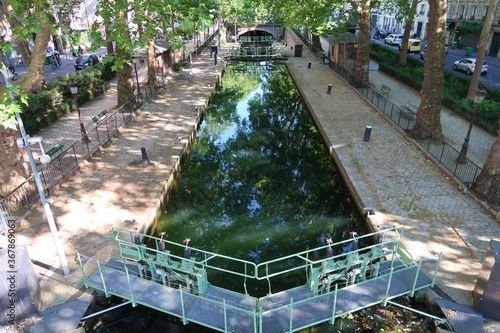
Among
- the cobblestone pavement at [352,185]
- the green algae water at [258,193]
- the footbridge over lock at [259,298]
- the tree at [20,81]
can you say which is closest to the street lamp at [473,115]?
the cobblestone pavement at [352,185]

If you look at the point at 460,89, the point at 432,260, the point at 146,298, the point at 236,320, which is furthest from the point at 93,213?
the point at 460,89

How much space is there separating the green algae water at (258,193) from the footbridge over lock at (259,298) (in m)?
1.58

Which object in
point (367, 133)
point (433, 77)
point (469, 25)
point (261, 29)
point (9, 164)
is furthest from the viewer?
point (261, 29)

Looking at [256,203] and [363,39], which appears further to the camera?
[363,39]

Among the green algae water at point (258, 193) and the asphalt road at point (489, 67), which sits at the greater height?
the asphalt road at point (489, 67)

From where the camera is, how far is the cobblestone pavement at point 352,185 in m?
9.20

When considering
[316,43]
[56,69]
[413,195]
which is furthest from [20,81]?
[316,43]

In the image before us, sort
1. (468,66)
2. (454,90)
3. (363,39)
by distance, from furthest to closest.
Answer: (468,66)
(363,39)
(454,90)

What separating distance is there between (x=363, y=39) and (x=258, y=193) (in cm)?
1614

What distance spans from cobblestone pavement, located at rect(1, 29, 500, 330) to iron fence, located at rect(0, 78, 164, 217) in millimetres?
341

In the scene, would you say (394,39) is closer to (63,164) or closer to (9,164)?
(63,164)

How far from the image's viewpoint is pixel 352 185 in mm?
12859

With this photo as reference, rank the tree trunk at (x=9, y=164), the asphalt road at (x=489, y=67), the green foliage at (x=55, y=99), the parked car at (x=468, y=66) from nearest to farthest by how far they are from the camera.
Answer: the tree trunk at (x=9, y=164) < the green foliage at (x=55, y=99) < the asphalt road at (x=489, y=67) < the parked car at (x=468, y=66)

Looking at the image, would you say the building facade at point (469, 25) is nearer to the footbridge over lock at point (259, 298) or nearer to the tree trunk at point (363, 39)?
the tree trunk at point (363, 39)
